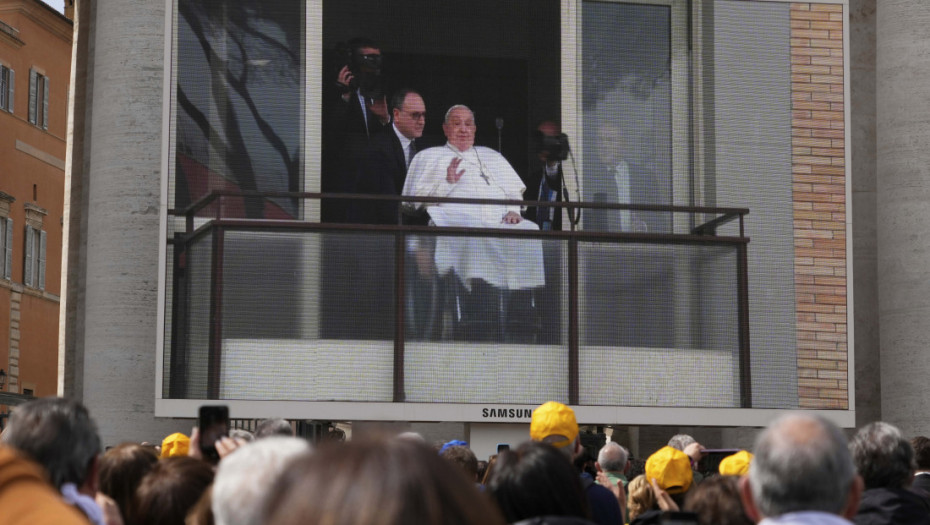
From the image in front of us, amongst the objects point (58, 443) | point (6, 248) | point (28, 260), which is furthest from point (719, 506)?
point (28, 260)

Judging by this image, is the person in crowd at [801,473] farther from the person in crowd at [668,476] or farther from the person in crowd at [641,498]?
the person in crowd at [641,498]

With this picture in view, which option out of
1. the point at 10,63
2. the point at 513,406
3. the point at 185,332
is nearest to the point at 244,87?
the point at 185,332

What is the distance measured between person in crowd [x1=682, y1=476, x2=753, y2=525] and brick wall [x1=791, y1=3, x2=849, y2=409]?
10020mm

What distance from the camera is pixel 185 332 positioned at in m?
13.4

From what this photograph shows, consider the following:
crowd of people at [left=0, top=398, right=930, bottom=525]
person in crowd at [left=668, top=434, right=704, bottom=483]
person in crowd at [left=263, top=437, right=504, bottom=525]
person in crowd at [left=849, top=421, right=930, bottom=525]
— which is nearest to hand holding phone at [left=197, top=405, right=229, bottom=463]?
crowd of people at [left=0, top=398, right=930, bottom=525]

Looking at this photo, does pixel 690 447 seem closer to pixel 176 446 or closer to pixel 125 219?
pixel 176 446

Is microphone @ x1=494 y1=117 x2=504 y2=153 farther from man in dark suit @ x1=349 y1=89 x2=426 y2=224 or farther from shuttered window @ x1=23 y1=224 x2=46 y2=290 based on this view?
shuttered window @ x1=23 y1=224 x2=46 y2=290

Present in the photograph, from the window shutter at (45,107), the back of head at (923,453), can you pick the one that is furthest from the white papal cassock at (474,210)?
the window shutter at (45,107)

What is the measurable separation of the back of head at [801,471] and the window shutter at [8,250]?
42897 mm

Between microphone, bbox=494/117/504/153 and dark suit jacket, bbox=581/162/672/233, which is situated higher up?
microphone, bbox=494/117/504/153

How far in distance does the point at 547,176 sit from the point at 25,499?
38.3ft

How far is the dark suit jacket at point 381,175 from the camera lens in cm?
1345

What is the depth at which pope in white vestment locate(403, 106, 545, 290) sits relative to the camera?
→ 44.3 feet

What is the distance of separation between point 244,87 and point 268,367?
2.64 meters
